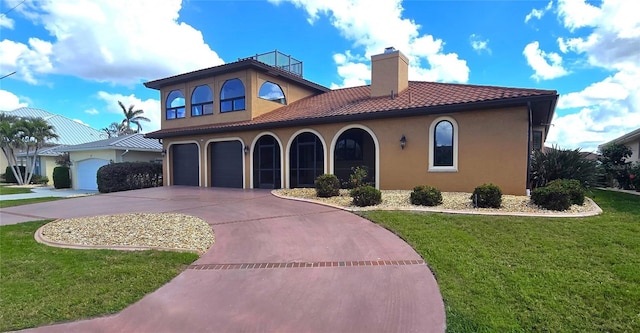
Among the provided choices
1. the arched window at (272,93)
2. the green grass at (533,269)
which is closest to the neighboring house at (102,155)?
the arched window at (272,93)

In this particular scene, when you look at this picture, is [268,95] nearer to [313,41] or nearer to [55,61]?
[313,41]

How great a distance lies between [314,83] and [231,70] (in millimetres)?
5244

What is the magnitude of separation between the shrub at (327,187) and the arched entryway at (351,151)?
3515 millimetres

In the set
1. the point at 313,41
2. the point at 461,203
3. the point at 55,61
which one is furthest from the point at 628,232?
the point at 55,61

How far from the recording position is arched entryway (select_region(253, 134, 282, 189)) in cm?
1641

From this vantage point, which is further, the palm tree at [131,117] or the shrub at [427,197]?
the palm tree at [131,117]

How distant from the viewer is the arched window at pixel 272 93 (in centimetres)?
1731

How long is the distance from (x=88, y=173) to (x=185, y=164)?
9.26 m

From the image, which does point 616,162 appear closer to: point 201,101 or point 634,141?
point 634,141

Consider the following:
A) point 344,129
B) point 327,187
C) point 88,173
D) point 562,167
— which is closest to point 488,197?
point 562,167

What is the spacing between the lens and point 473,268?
4512 millimetres

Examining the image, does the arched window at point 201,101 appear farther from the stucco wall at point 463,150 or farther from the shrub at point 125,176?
the stucco wall at point 463,150

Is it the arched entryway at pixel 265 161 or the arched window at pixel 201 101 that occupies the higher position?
the arched window at pixel 201 101

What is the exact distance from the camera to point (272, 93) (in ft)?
58.7
